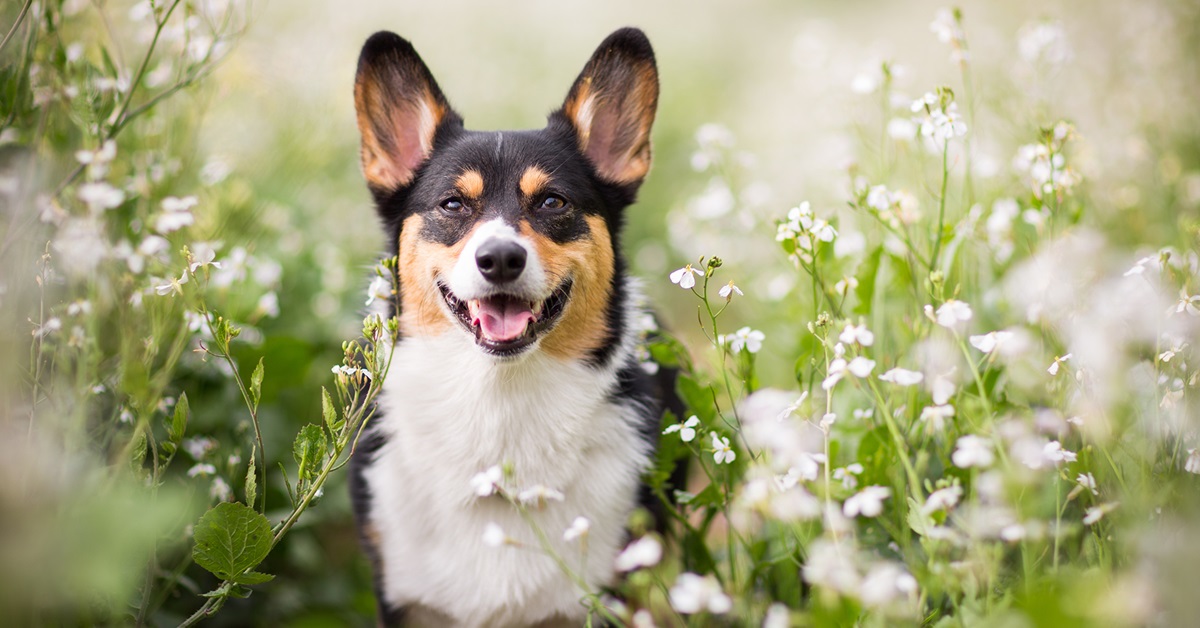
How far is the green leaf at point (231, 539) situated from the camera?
76.9 inches

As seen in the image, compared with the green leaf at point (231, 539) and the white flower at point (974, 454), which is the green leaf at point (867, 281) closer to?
the white flower at point (974, 454)

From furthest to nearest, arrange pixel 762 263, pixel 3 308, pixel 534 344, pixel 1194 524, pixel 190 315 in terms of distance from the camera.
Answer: pixel 762 263 < pixel 534 344 < pixel 190 315 < pixel 3 308 < pixel 1194 524

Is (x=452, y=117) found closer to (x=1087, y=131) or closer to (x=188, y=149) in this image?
(x=188, y=149)

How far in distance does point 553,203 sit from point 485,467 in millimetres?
922

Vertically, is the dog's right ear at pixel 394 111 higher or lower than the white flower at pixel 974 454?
higher

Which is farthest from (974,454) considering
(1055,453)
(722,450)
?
(722,450)

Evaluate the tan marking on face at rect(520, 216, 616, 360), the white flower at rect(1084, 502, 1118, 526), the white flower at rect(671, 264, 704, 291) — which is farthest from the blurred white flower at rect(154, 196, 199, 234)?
the white flower at rect(1084, 502, 1118, 526)

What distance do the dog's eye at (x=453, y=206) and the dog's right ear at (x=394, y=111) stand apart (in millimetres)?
282

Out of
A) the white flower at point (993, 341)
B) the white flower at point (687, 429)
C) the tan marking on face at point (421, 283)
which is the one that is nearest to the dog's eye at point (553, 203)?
the tan marking on face at point (421, 283)

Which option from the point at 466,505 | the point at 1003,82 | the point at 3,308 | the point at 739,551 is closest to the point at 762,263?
the point at 1003,82

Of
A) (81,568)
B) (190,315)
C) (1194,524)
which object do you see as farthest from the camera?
(190,315)

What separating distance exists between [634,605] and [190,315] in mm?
1700

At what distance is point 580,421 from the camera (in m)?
2.69

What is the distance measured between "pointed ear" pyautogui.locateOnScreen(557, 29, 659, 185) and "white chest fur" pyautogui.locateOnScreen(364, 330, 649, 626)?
2.75 ft
